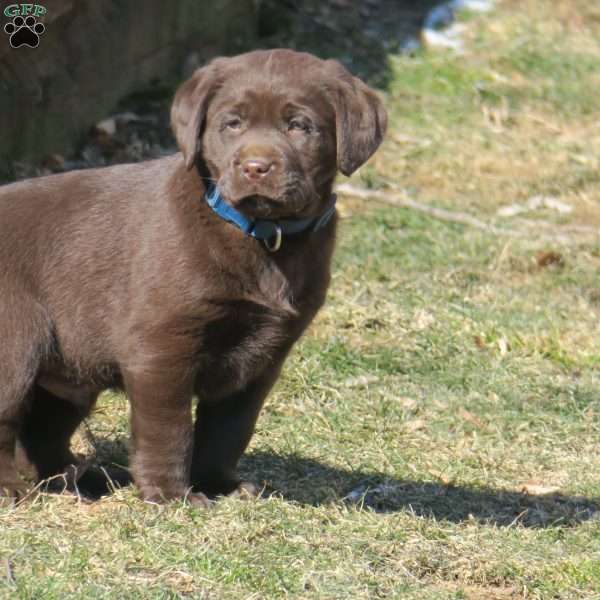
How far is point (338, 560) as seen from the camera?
448cm

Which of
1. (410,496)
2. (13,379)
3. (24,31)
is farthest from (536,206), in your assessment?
(13,379)

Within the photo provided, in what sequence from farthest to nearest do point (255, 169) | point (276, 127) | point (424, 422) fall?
point (424, 422) < point (276, 127) < point (255, 169)

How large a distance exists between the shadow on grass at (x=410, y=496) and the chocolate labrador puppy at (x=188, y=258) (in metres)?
0.59

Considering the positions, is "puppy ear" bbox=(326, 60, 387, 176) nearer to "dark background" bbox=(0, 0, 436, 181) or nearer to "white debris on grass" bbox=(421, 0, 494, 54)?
"dark background" bbox=(0, 0, 436, 181)

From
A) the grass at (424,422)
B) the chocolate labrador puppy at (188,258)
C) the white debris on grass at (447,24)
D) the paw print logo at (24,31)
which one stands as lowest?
the white debris on grass at (447,24)

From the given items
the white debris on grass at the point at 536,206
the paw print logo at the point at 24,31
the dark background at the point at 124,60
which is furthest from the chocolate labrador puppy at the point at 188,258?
the white debris on grass at the point at 536,206

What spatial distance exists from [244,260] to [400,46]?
301 inches

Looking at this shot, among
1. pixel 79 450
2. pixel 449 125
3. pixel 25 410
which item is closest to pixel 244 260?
pixel 25 410

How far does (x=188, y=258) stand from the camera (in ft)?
15.2

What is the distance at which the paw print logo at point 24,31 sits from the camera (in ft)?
24.7

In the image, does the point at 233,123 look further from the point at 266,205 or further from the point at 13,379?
the point at 13,379

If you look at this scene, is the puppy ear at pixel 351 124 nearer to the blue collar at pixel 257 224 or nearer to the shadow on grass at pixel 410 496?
the blue collar at pixel 257 224

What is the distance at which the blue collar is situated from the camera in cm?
466

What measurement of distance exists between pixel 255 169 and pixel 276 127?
0.26m
